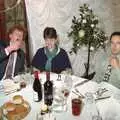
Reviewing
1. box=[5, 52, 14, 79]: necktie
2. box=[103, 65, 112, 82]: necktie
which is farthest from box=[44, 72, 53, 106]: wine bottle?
box=[5, 52, 14, 79]: necktie

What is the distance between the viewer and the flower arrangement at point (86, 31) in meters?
3.35

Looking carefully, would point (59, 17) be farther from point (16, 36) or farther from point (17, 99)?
point (17, 99)

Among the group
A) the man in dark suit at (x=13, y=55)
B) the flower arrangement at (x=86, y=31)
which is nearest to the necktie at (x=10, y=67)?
the man in dark suit at (x=13, y=55)

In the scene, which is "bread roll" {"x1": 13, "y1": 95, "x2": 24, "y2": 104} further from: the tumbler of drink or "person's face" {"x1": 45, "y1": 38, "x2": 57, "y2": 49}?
"person's face" {"x1": 45, "y1": 38, "x2": 57, "y2": 49}

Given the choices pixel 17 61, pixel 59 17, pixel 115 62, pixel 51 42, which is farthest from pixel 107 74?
pixel 59 17

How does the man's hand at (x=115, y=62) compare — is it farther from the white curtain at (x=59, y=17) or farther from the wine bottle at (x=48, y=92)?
the white curtain at (x=59, y=17)

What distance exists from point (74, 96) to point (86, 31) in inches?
51.6

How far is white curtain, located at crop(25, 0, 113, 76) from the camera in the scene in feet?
11.1

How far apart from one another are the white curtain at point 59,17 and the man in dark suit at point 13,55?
577mm

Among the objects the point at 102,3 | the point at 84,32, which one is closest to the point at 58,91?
the point at 84,32

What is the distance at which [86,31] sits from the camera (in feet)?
11.0

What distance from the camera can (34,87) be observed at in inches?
91.1

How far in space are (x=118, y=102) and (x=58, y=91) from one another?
0.46m

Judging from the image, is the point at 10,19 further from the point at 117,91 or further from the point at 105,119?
the point at 105,119
